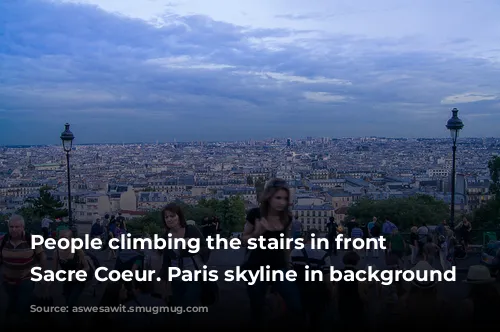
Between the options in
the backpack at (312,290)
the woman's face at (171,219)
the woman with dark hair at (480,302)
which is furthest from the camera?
the woman's face at (171,219)

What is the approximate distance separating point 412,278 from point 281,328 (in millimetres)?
1089

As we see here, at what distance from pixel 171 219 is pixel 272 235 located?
3.08 feet

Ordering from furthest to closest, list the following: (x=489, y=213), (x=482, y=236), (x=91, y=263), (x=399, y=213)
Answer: (x=489, y=213) < (x=399, y=213) < (x=482, y=236) < (x=91, y=263)

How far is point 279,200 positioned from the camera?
3.82m

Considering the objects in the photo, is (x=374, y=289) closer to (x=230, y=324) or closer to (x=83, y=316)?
(x=230, y=324)

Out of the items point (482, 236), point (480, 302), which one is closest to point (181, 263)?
point (480, 302)

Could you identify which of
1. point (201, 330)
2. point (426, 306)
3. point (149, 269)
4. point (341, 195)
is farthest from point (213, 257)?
point (341, 195)

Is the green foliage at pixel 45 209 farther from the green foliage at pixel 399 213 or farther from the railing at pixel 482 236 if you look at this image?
the railing at pixel 482 236

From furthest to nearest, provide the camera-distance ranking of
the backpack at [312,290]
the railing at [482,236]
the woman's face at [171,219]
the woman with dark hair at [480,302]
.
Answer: the railing at [482,236]
the woman's face at [171,219]
the backpack at [312,290]
the woman with dark hair at [480,302]

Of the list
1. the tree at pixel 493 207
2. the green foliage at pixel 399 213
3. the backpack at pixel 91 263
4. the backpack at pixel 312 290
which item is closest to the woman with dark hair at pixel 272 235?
the backpack at pixel 312 290

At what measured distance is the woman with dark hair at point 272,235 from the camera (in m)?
3.82

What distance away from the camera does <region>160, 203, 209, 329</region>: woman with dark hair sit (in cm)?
422

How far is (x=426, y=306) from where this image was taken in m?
3.90

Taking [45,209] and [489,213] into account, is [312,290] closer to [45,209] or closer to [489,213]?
[45,209]
